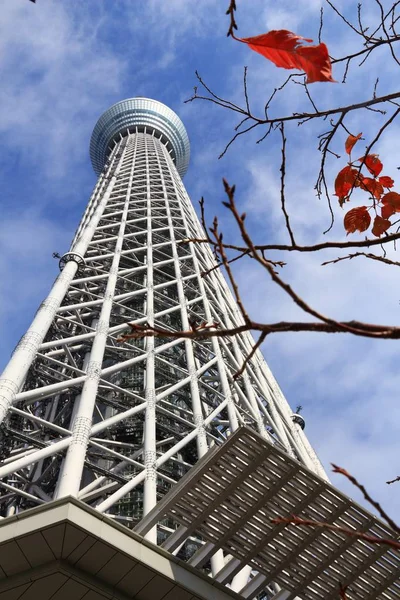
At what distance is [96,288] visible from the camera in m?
25.8

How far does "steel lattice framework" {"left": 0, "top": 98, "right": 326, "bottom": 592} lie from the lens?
603 inches

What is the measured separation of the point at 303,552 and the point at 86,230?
2299 centimetres

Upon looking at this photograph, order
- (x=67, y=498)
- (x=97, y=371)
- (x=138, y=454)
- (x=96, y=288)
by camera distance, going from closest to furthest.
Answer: (x=67, y=498), (x=138, y=454), (x=97, y=371), (x=96, y=288)

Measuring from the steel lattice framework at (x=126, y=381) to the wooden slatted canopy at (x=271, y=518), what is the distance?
266cm

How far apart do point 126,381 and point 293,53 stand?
19.6 meters

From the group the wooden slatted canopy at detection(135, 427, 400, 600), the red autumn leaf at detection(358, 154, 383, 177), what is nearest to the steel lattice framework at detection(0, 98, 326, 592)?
the wooden slatted canopy at detection(135, 427, 400, 600)

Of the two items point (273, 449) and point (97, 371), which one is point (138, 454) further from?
point (273, 449)

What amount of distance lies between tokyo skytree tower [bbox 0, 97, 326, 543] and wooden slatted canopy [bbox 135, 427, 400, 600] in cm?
193

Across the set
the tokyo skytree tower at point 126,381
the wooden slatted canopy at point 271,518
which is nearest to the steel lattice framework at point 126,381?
the tokyo skytree tower at point 126,381

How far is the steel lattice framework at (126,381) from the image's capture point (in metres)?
15.3

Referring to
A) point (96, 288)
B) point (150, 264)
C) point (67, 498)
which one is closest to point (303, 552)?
point (67, 498)

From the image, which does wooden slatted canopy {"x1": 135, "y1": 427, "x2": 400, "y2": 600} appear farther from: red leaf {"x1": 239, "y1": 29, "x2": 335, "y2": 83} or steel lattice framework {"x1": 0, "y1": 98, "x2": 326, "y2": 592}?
red leaf {"x1": 239, "y1": 29, "x2": 335, "y2": 83}

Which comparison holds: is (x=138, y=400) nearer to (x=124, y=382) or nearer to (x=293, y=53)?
(x=124, y=382)

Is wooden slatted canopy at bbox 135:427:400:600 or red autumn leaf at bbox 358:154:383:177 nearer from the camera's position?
red autumn leaf at bbox 358:154:383:177
